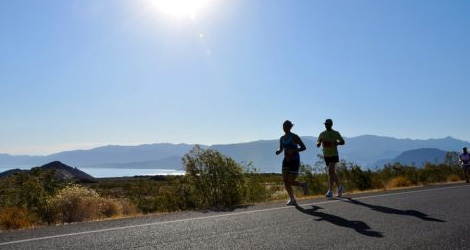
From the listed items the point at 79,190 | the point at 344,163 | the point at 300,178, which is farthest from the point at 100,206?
the point at 344,163

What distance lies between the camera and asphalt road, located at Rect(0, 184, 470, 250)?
17.7 ft

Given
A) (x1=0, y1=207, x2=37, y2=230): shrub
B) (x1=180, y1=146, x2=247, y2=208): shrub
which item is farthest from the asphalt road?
(x1=180, y1=146, x2=247, y2=208): shrub

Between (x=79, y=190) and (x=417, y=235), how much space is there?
6.51 m

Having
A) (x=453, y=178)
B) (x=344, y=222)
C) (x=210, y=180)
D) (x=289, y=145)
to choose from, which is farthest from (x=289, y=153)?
(x=453, y=178)

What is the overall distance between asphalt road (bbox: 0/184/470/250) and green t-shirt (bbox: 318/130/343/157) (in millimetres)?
3082

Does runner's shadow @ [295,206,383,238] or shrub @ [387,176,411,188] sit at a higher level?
shrub @ [387,176,411,188]

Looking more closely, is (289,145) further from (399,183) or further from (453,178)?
(453,178)

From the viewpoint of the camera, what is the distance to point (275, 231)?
20.4 feet

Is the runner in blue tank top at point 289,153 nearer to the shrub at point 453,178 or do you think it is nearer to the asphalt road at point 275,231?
the asphalt road at point 275,231

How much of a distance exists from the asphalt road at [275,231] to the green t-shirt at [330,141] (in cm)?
308

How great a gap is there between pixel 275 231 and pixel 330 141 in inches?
230

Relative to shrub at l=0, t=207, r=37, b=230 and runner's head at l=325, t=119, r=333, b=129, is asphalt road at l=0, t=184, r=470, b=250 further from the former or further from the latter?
runner's head at l=325, t=119, r=333, b=129

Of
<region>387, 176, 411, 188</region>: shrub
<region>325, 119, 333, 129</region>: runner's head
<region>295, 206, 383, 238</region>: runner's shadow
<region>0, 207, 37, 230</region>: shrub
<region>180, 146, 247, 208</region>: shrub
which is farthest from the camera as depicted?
<region>387, 176, 411, 188</region>: shrub

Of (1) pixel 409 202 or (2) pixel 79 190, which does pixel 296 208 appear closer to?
(1) pixel 409 202
